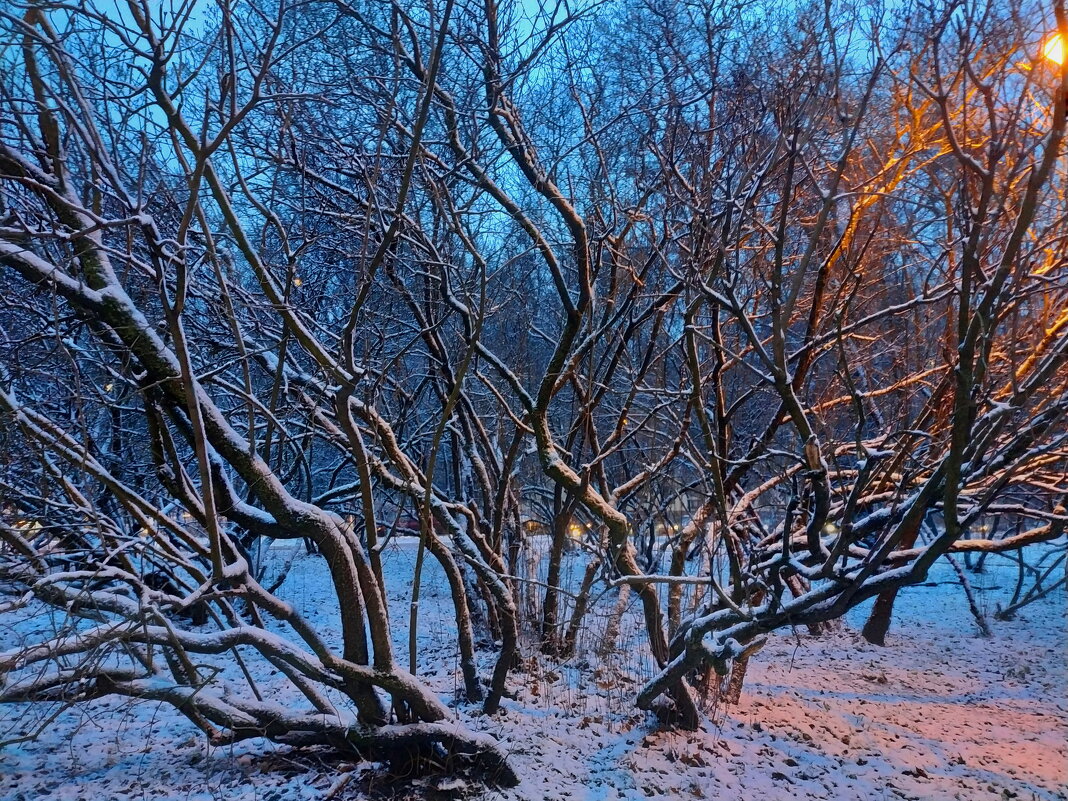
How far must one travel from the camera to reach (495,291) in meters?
4.83

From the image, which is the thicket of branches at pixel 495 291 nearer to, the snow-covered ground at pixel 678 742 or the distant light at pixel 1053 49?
the distant light at pixel 1053 49

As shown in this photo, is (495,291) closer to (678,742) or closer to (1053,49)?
(678,742)

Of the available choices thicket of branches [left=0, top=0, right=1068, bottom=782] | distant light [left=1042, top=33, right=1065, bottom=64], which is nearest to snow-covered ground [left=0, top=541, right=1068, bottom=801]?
thicket of branches [left=0, top=0, right=1068, bottom=782]

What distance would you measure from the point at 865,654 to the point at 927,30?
438cm

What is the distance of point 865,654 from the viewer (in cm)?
496

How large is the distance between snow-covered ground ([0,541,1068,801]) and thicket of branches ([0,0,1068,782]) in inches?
8.1

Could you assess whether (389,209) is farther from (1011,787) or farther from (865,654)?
(865,654)

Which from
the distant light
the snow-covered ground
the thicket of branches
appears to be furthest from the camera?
the snow-covered ground

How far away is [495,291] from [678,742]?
3186 millimetres

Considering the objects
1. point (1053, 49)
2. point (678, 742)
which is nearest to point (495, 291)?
point (678, 742)

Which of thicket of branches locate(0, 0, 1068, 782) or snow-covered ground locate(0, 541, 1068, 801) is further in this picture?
snow-covered ground locate(0, 541, 1068, 801)

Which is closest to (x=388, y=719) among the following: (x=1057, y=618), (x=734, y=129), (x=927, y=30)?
(x=734, y=129)

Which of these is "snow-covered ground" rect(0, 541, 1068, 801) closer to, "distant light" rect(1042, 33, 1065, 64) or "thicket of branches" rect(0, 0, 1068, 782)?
"thicket of branches" rect(0, 0, 1068, 782)

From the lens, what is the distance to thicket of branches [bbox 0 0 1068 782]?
7.70 feet
